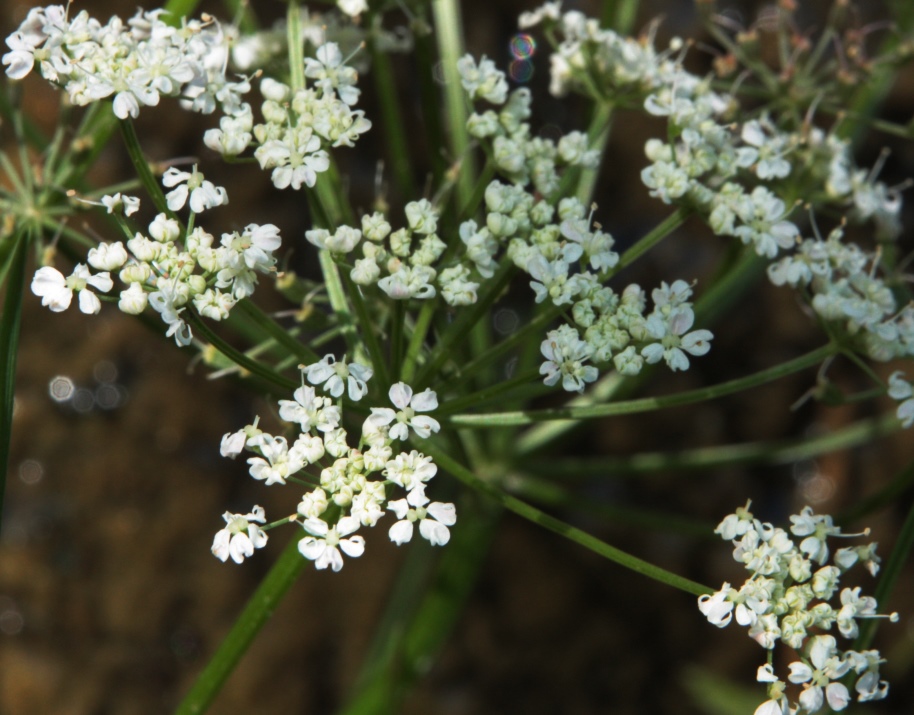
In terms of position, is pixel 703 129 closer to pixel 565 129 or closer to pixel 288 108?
pixel 288 108

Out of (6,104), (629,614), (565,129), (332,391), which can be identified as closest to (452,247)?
(332,391)

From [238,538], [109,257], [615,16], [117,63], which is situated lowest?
[238,538]

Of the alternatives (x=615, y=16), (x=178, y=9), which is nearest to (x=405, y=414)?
(x=178, y=9)

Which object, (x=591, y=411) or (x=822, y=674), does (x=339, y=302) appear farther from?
(x=822, y=674)

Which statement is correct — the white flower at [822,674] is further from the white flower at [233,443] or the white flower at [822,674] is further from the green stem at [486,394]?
the white flower at [233,443]

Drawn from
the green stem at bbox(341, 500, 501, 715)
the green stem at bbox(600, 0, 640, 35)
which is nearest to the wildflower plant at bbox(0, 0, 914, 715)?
the green stem at bbox(600, 0, 640, 35)

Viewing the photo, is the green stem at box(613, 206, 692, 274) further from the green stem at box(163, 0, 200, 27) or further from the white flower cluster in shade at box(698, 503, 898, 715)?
the green stem at box(163, 0, 200, 27)

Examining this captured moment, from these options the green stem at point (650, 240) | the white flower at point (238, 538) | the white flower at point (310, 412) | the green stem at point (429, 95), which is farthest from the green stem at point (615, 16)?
the white flower at point (238, 538)
